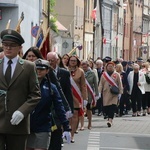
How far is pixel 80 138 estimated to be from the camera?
16.5 meters

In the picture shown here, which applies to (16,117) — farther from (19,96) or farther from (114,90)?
(114,90)

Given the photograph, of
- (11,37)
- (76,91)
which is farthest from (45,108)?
(76,91)

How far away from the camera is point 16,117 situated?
771cm

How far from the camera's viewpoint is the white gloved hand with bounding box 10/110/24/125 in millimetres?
7718

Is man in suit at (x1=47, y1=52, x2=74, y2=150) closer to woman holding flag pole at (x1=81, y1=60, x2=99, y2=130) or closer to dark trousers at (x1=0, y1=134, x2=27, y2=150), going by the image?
dark trousers at (x1=0, y1=134, x2=27, y2=150)

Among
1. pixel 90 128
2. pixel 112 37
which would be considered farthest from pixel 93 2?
pixel 90 128

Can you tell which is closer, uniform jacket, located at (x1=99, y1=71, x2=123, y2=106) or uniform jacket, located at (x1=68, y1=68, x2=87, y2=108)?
uniform jacket, located at (x1=68, y1=68, x2=87, y2=108)

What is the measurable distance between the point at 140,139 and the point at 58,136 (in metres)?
6.56

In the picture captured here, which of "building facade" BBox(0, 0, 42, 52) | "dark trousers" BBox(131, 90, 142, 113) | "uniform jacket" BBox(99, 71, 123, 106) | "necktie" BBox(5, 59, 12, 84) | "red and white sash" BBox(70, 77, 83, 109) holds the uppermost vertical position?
"building facade" BBox(0, 0, 42, 52)

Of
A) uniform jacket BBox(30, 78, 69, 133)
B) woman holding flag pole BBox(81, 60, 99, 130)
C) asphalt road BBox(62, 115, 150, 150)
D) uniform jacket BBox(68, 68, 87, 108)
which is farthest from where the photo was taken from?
woman holding flag pole BBox(81, 60, 99, 130)

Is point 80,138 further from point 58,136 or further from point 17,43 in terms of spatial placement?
A: point 17,43

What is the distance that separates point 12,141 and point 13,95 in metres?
0.49

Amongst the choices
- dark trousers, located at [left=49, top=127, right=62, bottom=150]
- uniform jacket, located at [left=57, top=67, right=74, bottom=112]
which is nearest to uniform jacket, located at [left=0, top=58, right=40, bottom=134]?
dark trousers, located at [left=49, top=127, right=62, bottom=150]

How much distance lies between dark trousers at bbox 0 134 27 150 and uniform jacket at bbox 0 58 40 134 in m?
0.07
